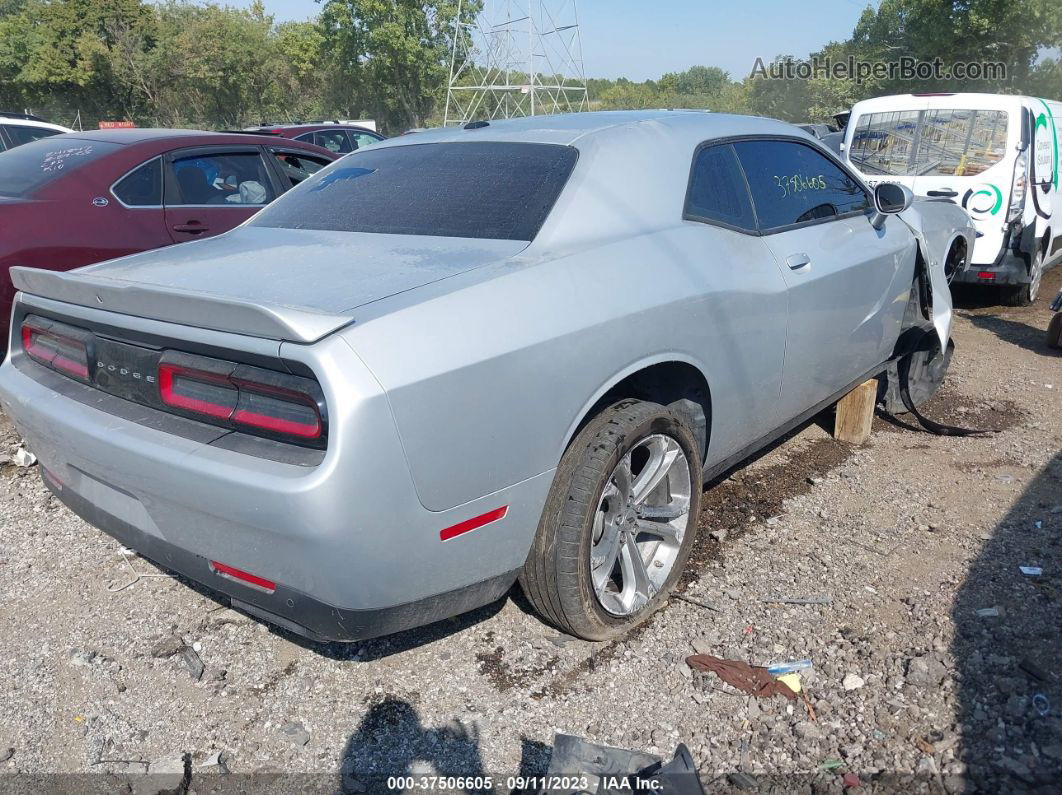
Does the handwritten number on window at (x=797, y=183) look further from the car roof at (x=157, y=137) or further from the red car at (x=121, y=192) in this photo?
the car roof at (x=157, y=137)

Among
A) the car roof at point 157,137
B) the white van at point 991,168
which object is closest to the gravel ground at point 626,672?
the car roof at point 157,137

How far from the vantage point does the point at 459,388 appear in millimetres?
2010

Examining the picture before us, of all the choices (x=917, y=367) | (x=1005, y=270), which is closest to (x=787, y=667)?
(x=917, y=367)

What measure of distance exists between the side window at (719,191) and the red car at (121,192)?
325 centimetres

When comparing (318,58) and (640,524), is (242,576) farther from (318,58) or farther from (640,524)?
(318,58)

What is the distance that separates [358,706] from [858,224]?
10.1 ft

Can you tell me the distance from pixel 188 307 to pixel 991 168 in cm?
720

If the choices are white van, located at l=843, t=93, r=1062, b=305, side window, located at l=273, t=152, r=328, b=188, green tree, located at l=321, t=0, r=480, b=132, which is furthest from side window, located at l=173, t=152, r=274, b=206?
green tree, located at l=321, t=0, r=480, b=132

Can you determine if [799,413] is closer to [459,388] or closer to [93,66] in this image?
[459,388]

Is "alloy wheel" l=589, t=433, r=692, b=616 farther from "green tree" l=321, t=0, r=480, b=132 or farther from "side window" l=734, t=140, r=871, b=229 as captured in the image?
"green tree" l=321, t=0, r=480, b=132

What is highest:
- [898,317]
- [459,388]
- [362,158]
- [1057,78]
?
[1057,78]

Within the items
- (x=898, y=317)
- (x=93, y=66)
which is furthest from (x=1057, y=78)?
(x=93, y=66)

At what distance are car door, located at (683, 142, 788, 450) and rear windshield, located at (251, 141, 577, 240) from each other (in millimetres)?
576

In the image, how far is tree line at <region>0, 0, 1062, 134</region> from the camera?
29234 mm
